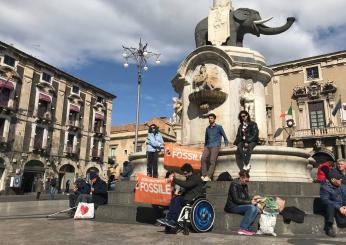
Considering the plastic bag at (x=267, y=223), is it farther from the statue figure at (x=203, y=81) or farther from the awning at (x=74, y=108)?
the awning at (x=74, y=108)

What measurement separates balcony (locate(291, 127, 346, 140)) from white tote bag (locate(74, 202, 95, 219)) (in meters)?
28.6

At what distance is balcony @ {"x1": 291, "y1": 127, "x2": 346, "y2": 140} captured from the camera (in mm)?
31438

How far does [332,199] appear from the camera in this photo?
6777 millimetres

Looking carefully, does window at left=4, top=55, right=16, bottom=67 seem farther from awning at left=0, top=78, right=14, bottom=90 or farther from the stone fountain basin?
the stone fountain basin

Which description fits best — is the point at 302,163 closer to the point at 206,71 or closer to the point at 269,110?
the point at 206,71

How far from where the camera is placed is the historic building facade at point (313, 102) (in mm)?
32062

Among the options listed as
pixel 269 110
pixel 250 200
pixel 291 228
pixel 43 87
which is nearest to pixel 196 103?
pixel 250 200

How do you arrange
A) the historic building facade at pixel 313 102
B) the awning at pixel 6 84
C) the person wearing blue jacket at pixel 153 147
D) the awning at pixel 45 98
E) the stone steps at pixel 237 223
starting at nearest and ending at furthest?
the stone steps at pixel 237 223
the person wearing blue jacket at pixel 153 147
the historic building facade at pixel 313 102
the awning at pixel 6 84
the awning at pixel 45 98

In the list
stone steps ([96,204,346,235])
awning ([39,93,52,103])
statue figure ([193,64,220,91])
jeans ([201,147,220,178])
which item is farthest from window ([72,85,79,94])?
stone steps ([96,204,346,235])

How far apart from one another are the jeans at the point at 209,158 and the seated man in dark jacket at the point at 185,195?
1868 mm

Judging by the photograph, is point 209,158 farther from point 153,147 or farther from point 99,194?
point 99,194

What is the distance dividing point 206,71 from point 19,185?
29.0 m

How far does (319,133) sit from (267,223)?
2913cm

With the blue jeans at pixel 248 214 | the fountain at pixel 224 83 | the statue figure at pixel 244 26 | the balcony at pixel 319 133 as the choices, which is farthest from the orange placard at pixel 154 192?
the balcony at pixel 319 133
